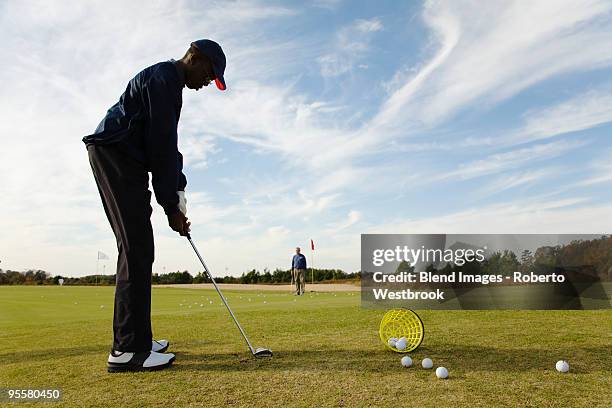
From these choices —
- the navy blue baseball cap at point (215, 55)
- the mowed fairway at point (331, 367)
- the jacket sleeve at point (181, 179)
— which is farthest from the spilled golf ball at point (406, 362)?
the navy blue baseball cap at point (215, 55)

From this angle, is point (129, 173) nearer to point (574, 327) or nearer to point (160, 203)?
point (160, 203)

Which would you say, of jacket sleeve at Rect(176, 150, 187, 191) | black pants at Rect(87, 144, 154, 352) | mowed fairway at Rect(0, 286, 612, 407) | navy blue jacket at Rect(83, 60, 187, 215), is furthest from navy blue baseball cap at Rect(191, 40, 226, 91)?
mowed fairway at Rect(0, 286, 612, 407)

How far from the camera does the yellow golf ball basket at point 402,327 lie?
4922mm

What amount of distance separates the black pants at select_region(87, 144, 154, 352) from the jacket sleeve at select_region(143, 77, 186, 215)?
20cm

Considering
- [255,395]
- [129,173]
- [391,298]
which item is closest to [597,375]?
[255,395]

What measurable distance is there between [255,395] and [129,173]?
84.1 inches

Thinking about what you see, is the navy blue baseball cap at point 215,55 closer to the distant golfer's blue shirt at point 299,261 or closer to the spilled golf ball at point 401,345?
the spilled golf ball at point 401,345

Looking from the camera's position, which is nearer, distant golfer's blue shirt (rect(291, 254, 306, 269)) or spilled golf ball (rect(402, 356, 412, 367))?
spilled golf ball (rect(402, 356, 412, 367))

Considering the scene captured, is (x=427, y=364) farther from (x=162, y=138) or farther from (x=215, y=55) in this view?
(x=215, y=55)

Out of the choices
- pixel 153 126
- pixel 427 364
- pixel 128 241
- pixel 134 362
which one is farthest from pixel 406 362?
pixel 153 126

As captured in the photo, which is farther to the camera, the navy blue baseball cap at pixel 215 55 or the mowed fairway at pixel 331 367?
the navy blue baseball cap at pixel 215 55

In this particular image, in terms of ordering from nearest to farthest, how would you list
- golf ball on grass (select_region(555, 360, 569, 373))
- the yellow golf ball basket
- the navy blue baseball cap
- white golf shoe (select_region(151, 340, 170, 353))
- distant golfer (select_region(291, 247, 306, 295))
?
1. golf ball on grass (select_region(555, 360, 569, 373))
2. the navy blue baseball cap
3. white golf shoe (select_region(151, 340, 170, 353))
4. the yellow golf ball basket
5. distant golfer (select_region(291, 247, 306, 295))

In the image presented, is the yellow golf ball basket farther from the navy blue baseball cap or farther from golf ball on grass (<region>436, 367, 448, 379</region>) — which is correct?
the navy blue baseball cap

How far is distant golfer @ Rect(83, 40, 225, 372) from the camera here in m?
4.23
